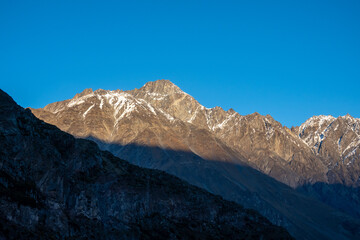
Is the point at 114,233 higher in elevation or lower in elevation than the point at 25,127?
lower

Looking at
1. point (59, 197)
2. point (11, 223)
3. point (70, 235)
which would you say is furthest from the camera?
point (59, 197)

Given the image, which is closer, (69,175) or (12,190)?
(12,190)

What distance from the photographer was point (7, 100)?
199625 millimetres

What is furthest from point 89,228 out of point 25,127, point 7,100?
point 7,100

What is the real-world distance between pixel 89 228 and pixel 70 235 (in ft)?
40.1

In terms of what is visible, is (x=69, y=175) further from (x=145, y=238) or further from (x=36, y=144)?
(x=145, y=238)

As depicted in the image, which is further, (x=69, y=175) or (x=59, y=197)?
(x=69, y=175)

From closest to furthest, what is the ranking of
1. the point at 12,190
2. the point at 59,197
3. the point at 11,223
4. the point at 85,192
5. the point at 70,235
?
the point at 11,223
the point at 12,190
the point at 70,235
the point at 59,197
the point at 85,192

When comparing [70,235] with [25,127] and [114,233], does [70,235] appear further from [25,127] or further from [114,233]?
[25,127]

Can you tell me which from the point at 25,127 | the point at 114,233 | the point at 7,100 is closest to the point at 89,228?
the point at 114,233

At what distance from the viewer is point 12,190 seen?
15775 cm

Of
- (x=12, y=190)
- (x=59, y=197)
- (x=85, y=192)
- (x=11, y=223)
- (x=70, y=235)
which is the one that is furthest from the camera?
(x=85, y=192)

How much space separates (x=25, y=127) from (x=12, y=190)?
34.2 metres

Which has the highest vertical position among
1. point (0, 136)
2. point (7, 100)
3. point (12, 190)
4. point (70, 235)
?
point (7, 100)
